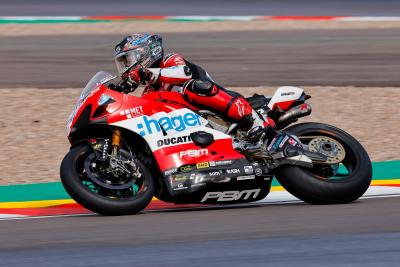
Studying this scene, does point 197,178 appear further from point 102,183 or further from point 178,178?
point 102,183

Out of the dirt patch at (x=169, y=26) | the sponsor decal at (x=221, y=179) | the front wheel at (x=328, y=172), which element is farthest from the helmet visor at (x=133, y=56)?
the dirt patch at (x=169, y=26)

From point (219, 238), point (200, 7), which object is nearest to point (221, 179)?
point (219, 238)

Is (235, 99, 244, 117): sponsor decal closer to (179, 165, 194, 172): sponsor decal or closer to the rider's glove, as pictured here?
(179, 165, 194, 172): sponsor decal

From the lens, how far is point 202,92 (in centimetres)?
803

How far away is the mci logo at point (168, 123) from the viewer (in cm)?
802

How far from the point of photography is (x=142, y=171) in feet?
25.8

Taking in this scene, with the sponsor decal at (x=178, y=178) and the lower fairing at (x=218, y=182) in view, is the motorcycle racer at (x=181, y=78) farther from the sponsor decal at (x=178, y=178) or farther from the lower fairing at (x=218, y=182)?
the sponsor decal at (x=178, y=178)

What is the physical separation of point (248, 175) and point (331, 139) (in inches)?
29.0

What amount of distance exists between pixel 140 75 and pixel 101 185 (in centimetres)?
94

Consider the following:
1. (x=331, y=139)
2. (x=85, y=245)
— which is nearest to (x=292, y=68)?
(x=331, y=139)

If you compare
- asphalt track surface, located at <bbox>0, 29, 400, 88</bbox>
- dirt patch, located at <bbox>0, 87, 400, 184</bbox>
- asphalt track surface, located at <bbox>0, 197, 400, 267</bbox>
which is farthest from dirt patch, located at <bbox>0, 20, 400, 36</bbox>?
asphalt track surface, located at <bbox>0, 197, 400, 267</bbox>

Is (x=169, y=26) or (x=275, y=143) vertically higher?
(x=275, y=143)

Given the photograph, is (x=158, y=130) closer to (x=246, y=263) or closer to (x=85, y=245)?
(x=85, y=245)

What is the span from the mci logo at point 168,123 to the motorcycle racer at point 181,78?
0.14 meters
